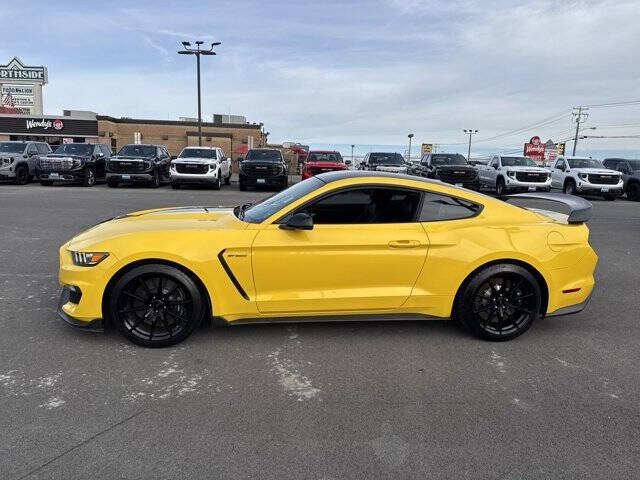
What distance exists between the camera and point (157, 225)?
4219 millimetres

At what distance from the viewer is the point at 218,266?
3.90 metres

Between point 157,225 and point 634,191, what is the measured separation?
22697 mm

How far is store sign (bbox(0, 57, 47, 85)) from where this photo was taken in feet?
174

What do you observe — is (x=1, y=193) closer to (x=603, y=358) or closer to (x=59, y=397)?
(x=59, y=397)

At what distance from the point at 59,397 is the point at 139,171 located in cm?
1789

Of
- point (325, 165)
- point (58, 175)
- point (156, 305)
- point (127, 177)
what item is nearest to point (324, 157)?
point (325, 165)

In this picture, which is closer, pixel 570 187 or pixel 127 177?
pixel 127 177

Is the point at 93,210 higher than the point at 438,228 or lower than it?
lower

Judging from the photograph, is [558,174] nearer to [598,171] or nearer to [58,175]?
[598,171]

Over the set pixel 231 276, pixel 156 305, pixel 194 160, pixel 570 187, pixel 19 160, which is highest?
pixel 194 160

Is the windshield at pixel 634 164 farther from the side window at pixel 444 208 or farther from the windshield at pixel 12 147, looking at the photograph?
the windshield at pixel 12 147

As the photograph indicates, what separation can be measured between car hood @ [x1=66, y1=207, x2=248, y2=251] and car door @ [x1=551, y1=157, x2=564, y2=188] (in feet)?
67.4

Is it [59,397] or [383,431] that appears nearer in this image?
[383,431]

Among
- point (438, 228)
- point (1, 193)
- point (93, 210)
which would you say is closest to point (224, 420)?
point (438, 228)
